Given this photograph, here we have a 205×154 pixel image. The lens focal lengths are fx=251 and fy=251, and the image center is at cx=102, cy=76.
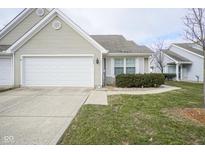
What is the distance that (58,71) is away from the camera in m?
17.8

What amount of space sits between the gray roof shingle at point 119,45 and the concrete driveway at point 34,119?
9.34 m

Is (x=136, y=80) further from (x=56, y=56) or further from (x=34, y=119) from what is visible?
(x=34, y=119)

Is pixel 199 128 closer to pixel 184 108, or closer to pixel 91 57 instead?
pixel 184 108

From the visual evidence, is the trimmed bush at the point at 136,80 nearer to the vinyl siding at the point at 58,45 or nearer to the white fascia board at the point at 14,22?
the vinyl siding at the point at 58,45

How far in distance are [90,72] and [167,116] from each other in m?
9.66

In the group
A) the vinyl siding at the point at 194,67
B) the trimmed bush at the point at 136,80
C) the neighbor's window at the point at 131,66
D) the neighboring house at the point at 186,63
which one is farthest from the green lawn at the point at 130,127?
the vinyl siding at the point at 194,67

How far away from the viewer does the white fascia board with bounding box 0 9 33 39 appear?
70.0 feet

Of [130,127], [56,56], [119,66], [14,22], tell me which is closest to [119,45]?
[119,66]

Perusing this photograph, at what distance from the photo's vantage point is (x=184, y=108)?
34.3 ft

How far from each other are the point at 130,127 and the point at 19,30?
17.4 m

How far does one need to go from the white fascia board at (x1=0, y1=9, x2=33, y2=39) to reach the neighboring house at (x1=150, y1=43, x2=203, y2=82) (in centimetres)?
2068

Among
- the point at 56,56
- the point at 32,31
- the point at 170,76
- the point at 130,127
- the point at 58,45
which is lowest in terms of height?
the point at 130,127

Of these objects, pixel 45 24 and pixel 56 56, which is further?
pixel 56 56

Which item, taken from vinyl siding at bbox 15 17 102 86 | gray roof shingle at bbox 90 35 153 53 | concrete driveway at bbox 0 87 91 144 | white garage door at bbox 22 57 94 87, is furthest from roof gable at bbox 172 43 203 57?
concrete driveway at bbox 0 87 91 144
